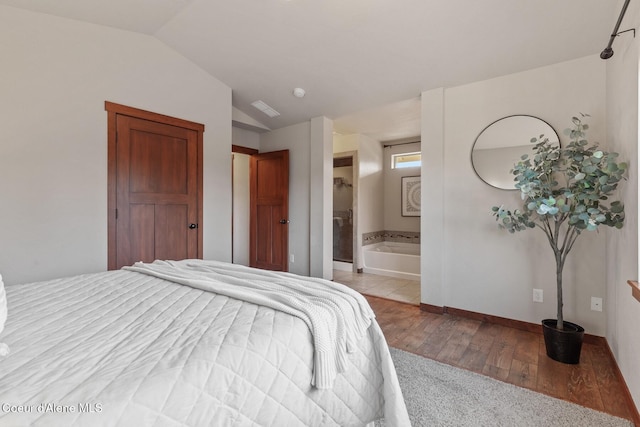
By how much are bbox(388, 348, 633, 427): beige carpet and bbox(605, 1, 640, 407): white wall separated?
13.0 inches

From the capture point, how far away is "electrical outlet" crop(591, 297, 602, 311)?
2469mm

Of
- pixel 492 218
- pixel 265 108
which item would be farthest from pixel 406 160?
pixel 492 218

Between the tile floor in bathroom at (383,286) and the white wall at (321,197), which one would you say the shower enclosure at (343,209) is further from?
the white wall at (321,197)

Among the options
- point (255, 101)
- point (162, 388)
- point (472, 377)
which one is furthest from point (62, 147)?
point (472, 377)

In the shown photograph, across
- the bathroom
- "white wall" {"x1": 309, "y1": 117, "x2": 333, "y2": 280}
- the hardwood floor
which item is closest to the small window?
the bathroom

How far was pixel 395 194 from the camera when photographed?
236 inches

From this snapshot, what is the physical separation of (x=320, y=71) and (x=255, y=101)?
1157mm

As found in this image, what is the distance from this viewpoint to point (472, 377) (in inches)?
77.1

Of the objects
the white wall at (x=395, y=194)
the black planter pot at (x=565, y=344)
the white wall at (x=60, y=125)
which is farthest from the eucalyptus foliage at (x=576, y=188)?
the white wall at (x=60, y=125)

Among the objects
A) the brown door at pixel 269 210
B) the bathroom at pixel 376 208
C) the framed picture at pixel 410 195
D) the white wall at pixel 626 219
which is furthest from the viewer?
the framed picture at pixel 410 195

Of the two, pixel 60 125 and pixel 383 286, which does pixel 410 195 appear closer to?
pixel 383 286

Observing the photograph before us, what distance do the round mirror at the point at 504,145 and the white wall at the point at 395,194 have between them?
2730mm

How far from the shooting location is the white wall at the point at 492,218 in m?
2.52

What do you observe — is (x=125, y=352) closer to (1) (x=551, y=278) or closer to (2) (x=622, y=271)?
(2) (x=622, y=271)
